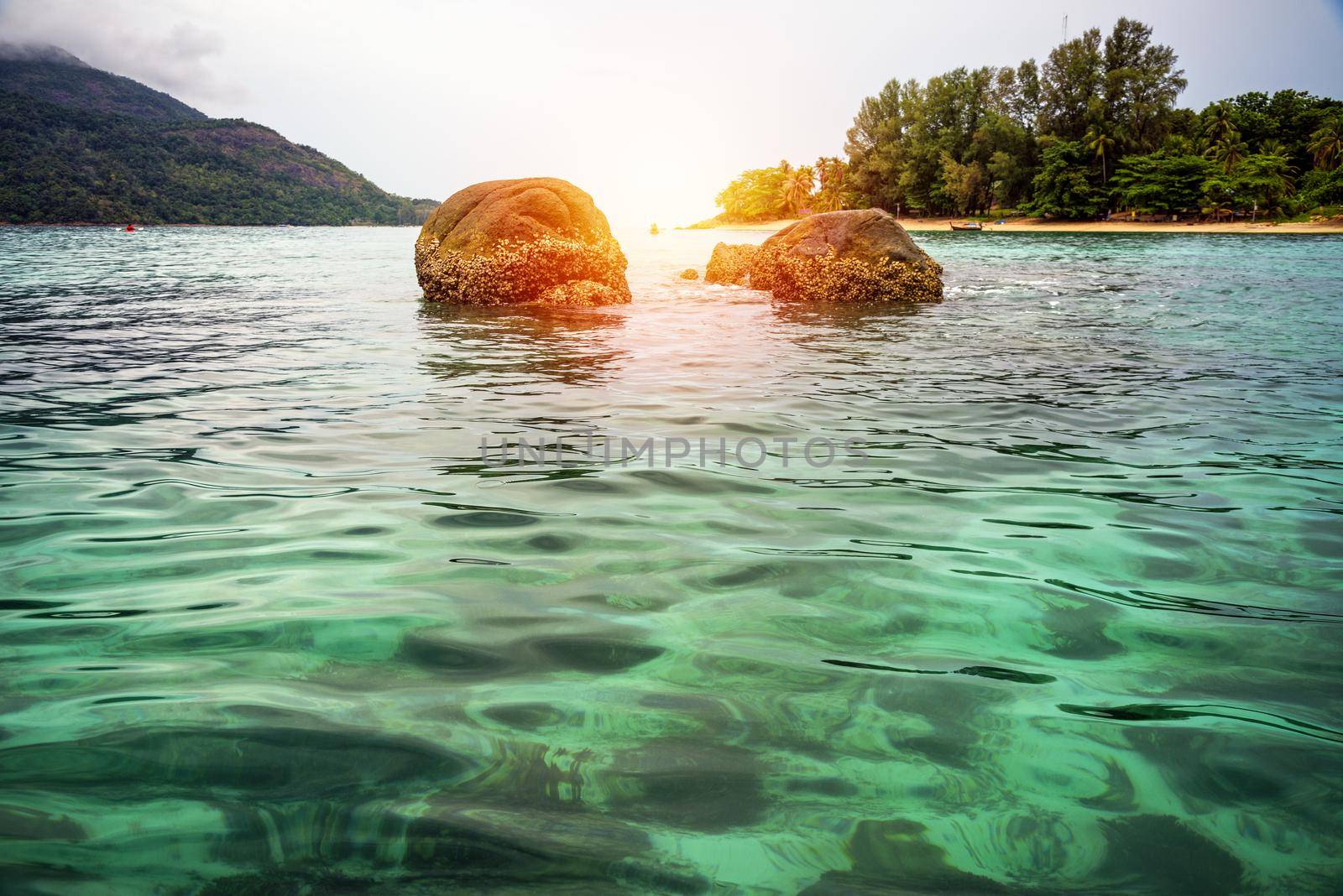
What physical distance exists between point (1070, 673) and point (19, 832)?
249cm

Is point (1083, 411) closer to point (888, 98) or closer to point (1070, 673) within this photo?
point (1070, 673)

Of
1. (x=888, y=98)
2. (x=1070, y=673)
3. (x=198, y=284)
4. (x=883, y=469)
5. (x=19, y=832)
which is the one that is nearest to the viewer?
(x=19, y=832)

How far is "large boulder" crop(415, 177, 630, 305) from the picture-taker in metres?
11.9

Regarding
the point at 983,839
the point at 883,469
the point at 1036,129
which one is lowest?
the point at 983,839

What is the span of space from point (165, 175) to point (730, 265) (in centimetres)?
9072

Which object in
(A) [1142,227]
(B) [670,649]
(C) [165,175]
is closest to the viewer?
(B) [670,649]

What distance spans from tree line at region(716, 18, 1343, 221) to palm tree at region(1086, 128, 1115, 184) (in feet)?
0.43

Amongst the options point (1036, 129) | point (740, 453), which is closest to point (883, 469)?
point (740, 453)

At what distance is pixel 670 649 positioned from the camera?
2.05 m

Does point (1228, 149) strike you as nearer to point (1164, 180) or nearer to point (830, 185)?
point (1164, 180)

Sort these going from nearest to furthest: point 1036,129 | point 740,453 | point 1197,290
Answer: point 740,453
point 1197,290
point 1036,129

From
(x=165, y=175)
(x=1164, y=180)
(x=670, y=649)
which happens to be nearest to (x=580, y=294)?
(x=670, y=649)

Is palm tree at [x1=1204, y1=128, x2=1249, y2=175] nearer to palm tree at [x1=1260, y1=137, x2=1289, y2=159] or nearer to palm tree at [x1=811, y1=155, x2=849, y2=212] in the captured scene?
palm tree at [x1=1260, y1=137, x2=1289, y2=159]

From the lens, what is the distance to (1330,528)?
3006 millimetres
